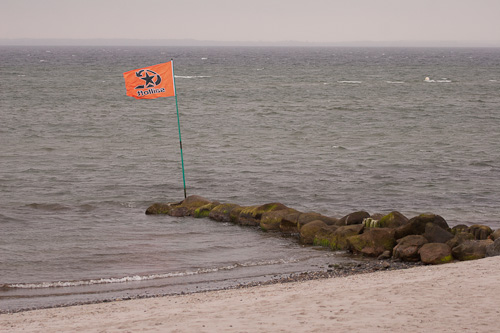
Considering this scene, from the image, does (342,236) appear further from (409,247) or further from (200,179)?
(200,179)

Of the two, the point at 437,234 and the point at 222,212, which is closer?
the point at 437,234

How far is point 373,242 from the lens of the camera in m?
15.8

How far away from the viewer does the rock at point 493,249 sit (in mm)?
14141

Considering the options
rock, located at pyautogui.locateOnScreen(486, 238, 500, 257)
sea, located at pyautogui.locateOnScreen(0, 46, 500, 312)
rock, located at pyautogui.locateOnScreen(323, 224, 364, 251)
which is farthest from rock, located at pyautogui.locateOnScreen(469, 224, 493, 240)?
sea, located at pyautogui.locateOnScreen(0, 46, 500, 312)

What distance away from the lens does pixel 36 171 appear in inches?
1080

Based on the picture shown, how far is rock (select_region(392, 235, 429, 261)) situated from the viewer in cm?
1509

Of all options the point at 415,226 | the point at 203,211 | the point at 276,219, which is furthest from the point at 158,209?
the point at 415,226

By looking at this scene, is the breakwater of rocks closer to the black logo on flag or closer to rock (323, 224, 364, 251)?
rock (323, 224, 364, 251)

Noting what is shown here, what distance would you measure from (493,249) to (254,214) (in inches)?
280

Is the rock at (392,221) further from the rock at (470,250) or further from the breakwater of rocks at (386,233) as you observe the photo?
the rock at (470,250)

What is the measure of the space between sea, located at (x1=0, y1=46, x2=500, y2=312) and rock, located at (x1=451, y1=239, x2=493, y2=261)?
8.31ft

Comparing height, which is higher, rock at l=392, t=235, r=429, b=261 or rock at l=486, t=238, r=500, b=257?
rock at l=486, t=238, r=500, b=257

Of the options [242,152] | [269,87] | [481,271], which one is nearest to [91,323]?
[481,271]

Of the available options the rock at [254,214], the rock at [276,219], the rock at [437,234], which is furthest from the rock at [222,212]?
the rock at [437,234]
